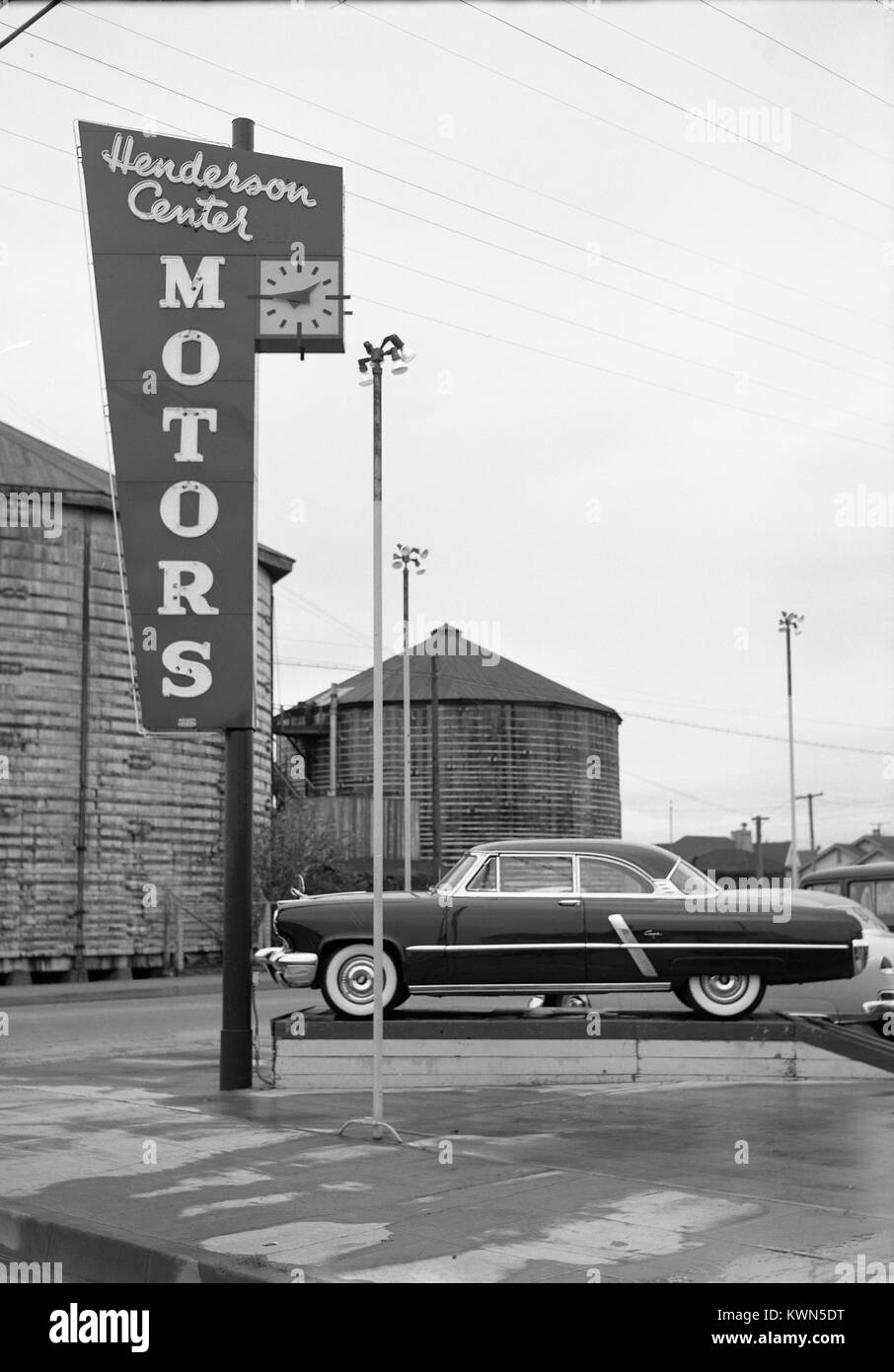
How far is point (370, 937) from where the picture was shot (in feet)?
41.1

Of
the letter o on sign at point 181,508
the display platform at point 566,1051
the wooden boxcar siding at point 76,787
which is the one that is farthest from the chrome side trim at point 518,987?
the wooden boxcar siding at point 76,787

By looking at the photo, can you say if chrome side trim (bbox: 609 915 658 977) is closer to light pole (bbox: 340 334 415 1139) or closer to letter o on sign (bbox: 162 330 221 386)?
light pole (bbox: 340 334 415 1139)

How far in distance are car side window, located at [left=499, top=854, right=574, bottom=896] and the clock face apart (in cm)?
492

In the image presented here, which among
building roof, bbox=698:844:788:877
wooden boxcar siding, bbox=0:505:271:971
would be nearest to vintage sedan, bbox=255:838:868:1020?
wooden boxcar siding, bbox=0:505:271:971

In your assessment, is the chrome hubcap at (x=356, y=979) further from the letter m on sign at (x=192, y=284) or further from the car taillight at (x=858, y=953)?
the letter m on sign at (x=192, y=284)

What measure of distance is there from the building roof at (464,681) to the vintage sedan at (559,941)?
141 ft

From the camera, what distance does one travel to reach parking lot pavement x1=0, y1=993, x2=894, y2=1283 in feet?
20.0

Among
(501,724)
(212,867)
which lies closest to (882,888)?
(212,867)

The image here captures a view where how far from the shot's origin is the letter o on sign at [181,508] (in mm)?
12289

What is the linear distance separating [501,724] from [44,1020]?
125 feet

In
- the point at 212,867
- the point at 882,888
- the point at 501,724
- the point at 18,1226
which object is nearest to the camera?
the point at 18,1226

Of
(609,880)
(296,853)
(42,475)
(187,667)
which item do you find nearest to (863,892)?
(609,880)
